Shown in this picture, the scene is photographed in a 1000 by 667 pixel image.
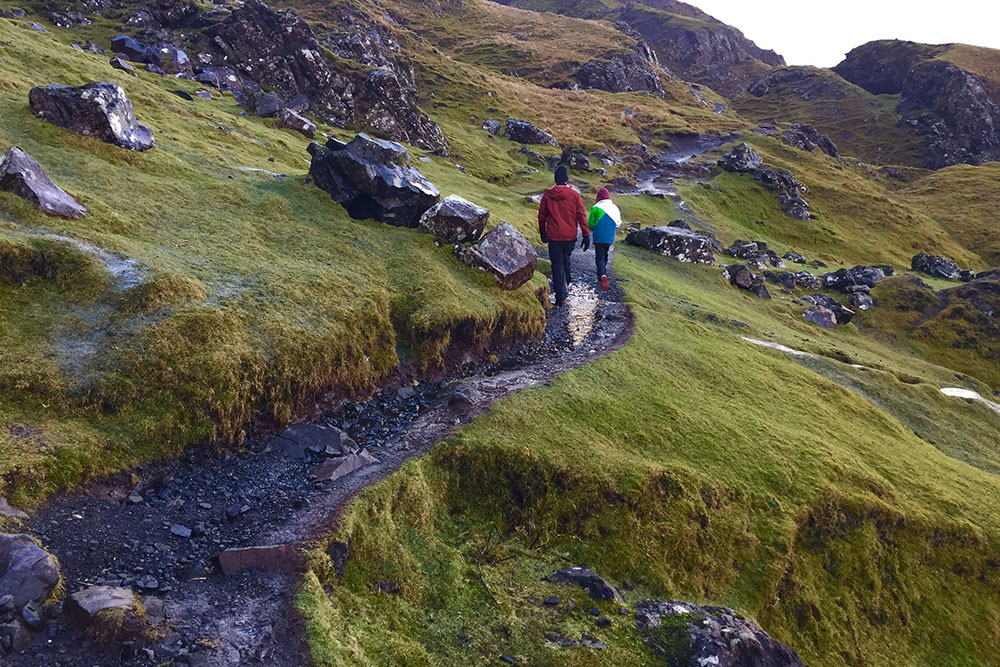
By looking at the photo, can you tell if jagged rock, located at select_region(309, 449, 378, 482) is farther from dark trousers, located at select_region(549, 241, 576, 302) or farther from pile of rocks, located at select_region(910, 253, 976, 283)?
pile of rocks, located at select_region(910, 253, 976, 283)

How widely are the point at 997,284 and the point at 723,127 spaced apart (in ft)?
348

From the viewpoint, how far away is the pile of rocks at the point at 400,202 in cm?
2583

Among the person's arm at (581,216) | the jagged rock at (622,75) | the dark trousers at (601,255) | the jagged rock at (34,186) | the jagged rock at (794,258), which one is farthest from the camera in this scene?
the jagged rock at (622,75)

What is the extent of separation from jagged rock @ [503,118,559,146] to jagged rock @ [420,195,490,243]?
6988cm

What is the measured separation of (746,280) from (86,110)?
47.2 meters

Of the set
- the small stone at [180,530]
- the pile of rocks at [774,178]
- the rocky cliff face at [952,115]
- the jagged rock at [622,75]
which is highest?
the rocky cliff face at [952,115]

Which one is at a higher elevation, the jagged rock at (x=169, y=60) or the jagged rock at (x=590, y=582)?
the jagged rock at (x=169, y=60)

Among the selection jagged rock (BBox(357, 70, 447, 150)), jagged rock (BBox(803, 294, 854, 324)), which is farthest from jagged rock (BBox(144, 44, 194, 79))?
jagged rock (BBox(803, 294, 854, 324))

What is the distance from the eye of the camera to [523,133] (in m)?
91.9

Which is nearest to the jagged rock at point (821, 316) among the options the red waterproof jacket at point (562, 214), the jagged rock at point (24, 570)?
the red waterproof jacket at point (562, 214)

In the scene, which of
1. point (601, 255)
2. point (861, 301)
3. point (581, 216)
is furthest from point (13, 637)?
point (861, 301)

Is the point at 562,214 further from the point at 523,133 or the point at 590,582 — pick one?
the point at 523,133

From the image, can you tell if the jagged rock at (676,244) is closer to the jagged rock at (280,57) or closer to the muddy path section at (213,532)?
the muddy path section at (213,532)

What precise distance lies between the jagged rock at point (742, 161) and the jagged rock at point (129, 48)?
90.2 metres
